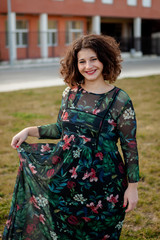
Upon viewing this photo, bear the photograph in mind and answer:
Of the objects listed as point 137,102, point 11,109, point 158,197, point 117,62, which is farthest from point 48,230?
point 137,102

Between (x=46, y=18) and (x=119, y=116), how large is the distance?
26457mm

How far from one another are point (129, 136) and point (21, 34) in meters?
25.9

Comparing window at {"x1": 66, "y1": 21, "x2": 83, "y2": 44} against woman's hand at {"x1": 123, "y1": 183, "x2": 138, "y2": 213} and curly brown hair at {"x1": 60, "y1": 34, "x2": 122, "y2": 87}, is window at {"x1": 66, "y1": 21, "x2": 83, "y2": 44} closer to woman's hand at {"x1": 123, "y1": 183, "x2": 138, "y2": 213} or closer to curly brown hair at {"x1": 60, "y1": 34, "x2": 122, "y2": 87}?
curly brown hair at {"x1": 60, "y1": 34, "x2": 122, "y2": 87}

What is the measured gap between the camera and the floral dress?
7.19 ft

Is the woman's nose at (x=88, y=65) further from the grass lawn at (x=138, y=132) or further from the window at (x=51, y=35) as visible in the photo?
→ the window at (x=51, y=35)

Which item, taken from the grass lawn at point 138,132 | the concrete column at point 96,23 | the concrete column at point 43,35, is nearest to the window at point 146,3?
the concrete column at point 96,23

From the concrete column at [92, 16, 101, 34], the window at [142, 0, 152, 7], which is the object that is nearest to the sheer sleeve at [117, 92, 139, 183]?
the concrete column at [92, 16, 101, 34]

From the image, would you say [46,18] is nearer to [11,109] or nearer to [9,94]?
[9,94]

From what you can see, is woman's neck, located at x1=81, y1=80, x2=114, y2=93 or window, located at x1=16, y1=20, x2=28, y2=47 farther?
window, located at x1=16, y1=20, x2=28, y2=47

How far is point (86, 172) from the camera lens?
2.19 meters

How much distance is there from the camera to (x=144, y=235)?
312 cm

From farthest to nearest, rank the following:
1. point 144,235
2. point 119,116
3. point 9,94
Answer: point 9,94, point 144,235, point 119,116

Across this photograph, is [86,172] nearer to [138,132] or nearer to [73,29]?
[138,132]

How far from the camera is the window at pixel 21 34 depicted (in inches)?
1050
